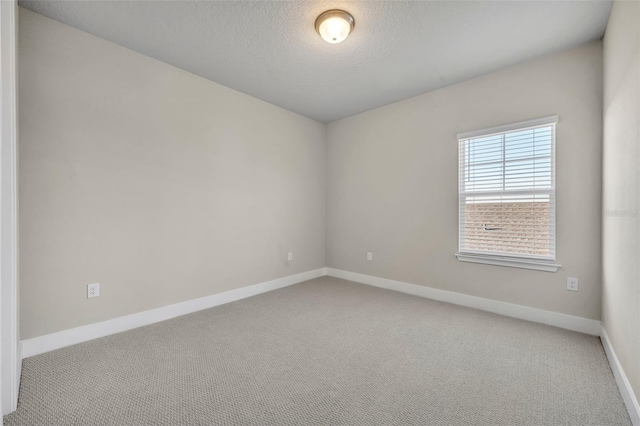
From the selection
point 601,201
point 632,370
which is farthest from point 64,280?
point 601,201

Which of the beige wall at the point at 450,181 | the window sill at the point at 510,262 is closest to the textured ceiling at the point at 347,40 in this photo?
the beige wall at the point at 450,181

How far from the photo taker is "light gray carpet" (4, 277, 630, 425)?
5.20 ft

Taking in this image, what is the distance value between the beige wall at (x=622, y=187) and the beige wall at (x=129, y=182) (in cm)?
339

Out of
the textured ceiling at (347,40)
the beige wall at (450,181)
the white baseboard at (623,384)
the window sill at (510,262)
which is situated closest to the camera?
the white baseboard at (623,384)

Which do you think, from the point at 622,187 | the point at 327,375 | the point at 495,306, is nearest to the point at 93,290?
the point at 327,375

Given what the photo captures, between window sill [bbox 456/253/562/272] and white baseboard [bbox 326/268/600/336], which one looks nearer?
white baseboard [bbox 326/268/600/336]

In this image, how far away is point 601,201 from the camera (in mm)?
2525

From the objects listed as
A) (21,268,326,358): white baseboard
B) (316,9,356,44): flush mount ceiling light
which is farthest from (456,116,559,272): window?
(21,268,326,358): white baseboard

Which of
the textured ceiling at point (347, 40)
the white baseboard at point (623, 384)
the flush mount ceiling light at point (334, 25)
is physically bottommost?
the white baseboard at point (623, 384)

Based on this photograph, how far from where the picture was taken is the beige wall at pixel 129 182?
7.37 ft

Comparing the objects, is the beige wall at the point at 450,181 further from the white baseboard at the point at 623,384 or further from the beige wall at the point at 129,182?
the beige wall at the point at 129,182

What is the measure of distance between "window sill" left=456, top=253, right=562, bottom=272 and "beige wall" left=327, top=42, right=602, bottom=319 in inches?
2.3

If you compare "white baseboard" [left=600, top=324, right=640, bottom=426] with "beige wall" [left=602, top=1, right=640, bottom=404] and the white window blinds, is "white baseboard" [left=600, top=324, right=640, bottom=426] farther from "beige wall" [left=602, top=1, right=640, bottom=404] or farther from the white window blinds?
the white window blinds

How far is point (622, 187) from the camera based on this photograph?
1.86 metres
